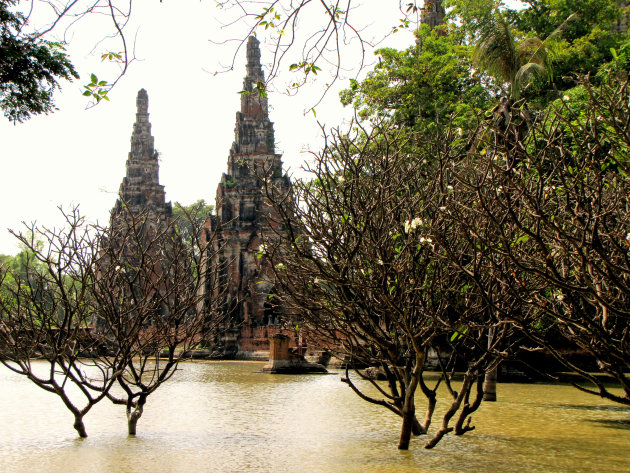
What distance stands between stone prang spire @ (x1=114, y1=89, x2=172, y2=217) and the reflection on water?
1347 inches

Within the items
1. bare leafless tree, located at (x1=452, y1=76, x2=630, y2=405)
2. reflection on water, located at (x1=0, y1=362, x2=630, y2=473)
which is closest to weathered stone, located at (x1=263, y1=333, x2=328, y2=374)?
reflection on water, located at (x1=0, y1=362, x2=630, y2=473)

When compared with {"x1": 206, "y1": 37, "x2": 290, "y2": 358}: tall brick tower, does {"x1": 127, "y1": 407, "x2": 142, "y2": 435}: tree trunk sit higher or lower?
lower

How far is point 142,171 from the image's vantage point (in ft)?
163

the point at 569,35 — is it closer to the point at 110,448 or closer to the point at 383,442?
the point at 383,442

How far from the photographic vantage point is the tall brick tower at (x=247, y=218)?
36.1 meters

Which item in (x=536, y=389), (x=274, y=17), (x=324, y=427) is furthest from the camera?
(x=536, y=389)

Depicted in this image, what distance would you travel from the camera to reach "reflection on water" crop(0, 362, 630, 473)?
7.77m

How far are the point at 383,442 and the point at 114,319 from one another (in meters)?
3.92

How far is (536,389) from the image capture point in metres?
17.6

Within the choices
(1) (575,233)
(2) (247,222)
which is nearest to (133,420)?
(1) (575,233)

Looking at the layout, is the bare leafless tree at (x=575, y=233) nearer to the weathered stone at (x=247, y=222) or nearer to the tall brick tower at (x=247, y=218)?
the weathered stone at (x=247, y=222)

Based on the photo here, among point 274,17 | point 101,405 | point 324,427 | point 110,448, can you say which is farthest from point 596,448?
point 101,405

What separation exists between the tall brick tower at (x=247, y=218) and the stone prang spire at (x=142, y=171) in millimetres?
7807

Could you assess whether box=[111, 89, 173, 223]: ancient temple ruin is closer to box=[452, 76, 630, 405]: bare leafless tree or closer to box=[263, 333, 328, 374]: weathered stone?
box=[263, 333, 328, 374]: weathered stone
